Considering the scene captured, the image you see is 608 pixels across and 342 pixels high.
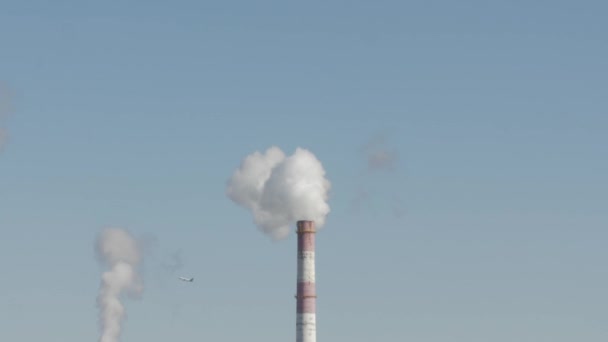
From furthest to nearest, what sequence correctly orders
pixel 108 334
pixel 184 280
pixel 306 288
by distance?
1. pixel 184 280
2. pixel 108 334
3. pixel 306 288

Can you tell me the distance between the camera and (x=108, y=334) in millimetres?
77438

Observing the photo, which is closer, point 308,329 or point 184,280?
point 308,329

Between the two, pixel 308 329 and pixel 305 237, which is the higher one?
pixel 305 237

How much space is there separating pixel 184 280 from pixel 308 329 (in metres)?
20.1

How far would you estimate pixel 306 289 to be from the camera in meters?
70.1

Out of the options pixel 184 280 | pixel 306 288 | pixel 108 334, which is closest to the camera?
pixel 306 288

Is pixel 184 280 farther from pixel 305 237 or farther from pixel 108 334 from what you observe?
pixel 305 237

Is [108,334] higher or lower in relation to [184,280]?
lower

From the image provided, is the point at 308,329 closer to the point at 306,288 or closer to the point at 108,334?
the point at 306,288

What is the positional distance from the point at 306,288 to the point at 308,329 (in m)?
2.55

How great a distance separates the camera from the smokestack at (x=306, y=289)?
70.1 meters

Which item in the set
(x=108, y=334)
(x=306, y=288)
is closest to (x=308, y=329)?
(x=306, y=288)

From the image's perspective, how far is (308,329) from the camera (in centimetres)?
7019

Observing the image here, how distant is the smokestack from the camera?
70062mm
